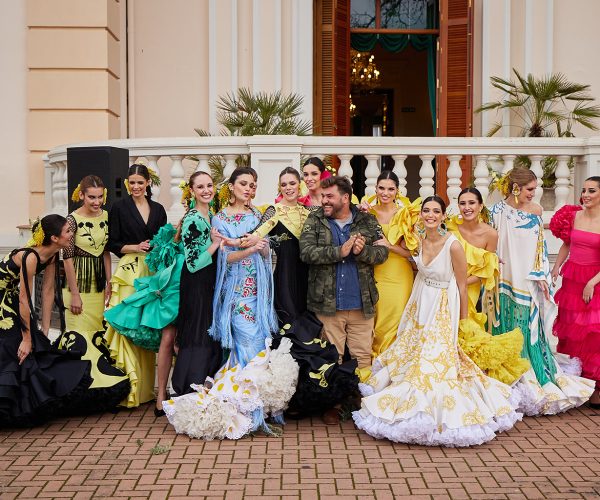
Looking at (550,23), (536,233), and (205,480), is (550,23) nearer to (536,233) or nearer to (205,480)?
(536,233)

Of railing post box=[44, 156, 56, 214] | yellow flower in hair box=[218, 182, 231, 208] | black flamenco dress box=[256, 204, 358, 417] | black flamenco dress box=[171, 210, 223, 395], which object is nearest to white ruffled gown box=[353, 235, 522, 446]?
black flamenco dress box=[256, 204, 358, 417]

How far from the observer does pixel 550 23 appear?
1089cm

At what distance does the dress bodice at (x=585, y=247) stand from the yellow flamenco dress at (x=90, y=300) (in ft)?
11.8

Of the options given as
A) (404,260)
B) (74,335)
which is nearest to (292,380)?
(404,260)

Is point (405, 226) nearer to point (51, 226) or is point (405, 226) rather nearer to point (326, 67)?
point (51, 226)

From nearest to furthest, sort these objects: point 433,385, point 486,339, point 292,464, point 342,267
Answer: point 292,464, point 433,385, point 486,339, point 342,267

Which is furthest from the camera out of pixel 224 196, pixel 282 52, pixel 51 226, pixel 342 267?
pixel 282 52

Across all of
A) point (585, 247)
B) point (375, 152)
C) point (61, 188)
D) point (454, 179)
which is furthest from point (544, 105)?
point (61, 188)

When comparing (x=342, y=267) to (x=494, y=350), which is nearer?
(x=494, y=350)

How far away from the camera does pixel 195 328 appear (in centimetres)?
567

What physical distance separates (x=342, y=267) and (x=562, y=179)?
3390mm

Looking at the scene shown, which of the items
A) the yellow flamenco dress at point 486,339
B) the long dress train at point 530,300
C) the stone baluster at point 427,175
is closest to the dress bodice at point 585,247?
the long dress train at point 530,300

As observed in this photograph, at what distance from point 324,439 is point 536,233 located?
2264mm

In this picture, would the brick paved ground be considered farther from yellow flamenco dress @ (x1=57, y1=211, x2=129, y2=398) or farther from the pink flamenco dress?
the pink flamenco dress
